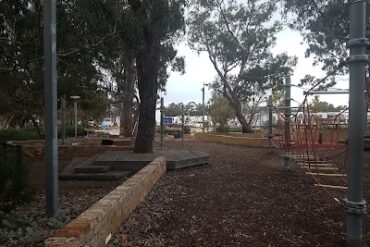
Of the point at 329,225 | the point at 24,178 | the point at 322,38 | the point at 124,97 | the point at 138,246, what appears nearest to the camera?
the point at 138,246

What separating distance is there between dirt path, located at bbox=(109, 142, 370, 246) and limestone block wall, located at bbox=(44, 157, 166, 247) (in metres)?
0.14

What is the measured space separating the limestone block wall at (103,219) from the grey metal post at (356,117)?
2.35 metres

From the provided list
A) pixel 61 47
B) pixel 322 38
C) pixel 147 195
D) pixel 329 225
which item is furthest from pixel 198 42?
pixel 329 225

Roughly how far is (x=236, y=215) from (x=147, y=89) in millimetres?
6874

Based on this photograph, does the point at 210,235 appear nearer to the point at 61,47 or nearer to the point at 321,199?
the point at 321,199

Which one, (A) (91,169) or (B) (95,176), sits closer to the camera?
(B) (95,176)

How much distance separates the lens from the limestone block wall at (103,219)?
3592mm

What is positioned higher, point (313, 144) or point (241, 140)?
point (313, 144)

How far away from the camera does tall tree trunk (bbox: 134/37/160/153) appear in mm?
11953

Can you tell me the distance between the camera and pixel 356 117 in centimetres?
412

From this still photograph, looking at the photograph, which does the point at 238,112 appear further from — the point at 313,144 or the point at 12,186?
the point at 12,186

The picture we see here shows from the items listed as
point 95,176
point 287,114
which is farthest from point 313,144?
point 95,176

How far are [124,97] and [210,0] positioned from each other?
7686 millimetres

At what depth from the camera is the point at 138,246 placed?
14.9 feet
